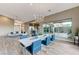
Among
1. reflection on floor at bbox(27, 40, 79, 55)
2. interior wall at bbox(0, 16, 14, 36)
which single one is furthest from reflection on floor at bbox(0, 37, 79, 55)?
interior wall at bbox(0, 16, 14, 36)

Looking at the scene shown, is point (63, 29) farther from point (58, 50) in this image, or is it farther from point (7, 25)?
point (7, 25)

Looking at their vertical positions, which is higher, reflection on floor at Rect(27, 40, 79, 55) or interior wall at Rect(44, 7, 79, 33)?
interior wall at Rect(44, 7, 79, 33)

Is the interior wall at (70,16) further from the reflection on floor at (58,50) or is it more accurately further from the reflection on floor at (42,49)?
the reflection on floor at (58,50)

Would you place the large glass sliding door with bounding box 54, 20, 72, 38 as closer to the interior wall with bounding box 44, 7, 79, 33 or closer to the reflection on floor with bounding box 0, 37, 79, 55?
the interior wall with bounding box 44, 7, 79, 33

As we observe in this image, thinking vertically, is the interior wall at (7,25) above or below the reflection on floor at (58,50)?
above

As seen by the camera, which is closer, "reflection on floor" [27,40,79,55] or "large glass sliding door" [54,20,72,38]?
"reflection on floor" [27,40,79,55]

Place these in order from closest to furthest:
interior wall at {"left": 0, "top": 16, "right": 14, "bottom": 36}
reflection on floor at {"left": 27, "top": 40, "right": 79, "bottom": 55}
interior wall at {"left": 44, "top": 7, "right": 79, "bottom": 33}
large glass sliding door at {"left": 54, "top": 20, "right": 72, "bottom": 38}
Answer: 1. reflection on floor at {"left": 27, "top": 40, "right": 79, "bottom": 55}
2. interior wall at {"left": 0, "top": 16, "right": 14, "bottom": 36}
3. interior wall at {"left": 44, "top": 7, "right": 79, "bottom": 33}
4. large glass sliding door at {"left": 54, "top": 20, "right": 72, "bottom": 38}

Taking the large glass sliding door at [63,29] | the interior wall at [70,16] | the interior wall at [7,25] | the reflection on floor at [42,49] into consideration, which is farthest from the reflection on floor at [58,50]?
the interior wall at [7,25]

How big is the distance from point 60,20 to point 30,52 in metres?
5.76

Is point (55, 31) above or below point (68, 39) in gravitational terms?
above

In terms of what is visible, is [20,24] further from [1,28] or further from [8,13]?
[1,28]

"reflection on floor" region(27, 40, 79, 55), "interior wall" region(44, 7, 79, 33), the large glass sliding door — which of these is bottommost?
"reflection on floor" region(27, 40, 79, 55)

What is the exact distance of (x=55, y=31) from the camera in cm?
905

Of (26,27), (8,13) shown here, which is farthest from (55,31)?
(8,13)
